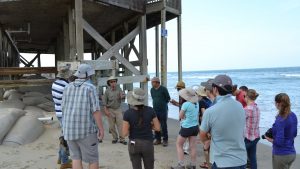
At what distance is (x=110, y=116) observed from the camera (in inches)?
327

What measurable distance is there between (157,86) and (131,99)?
12.6 ft

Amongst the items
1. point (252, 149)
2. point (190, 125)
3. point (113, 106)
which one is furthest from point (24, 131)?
point (252, 149)

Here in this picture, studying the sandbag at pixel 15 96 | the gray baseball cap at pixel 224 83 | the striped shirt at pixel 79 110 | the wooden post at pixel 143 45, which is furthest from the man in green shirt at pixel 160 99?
→ the sandbag at pixel 15 96

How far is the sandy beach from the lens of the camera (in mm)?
6289

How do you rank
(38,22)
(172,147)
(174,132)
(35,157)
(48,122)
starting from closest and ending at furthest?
(35,157)
(172,147)
(48,122)
(174,132)
(38,22)

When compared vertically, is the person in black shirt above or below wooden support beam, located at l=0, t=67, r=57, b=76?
below

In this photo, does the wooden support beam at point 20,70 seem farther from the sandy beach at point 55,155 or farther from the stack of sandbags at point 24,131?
the sandy beach at point 55,155

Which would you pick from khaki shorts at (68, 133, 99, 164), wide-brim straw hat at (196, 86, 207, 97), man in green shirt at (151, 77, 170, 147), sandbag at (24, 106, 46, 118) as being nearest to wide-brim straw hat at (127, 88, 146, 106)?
khaki shorts at (68, 133, 99, 164)

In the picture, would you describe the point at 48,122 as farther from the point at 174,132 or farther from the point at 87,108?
the point at 87,108

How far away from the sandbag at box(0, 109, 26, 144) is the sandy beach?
399 millimetres

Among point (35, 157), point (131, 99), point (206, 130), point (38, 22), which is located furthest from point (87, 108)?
point (38, 22)

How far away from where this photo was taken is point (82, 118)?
4.46 metres

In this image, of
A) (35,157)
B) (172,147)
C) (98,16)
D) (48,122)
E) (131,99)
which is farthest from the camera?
(98,16)

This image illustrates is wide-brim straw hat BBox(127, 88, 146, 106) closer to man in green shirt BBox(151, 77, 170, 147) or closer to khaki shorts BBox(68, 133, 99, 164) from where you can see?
A: khaki shorts BBox(68, 133, 99, 164)
